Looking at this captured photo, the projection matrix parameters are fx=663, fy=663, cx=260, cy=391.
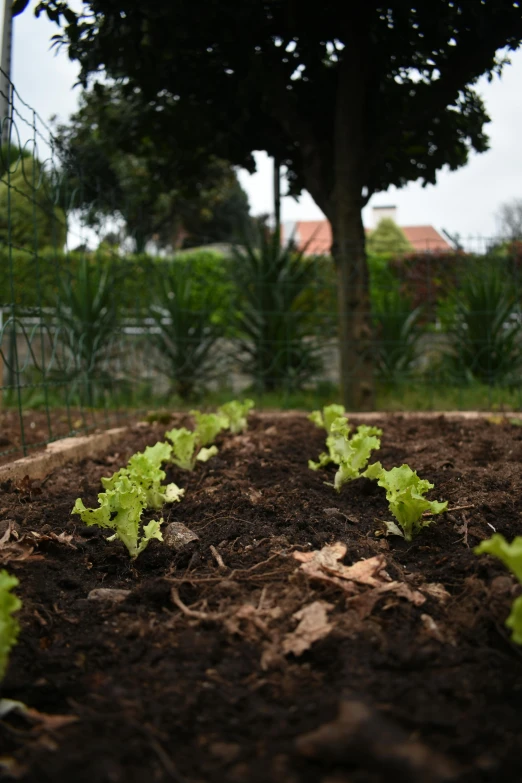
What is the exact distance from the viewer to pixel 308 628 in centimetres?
141

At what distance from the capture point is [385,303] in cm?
735

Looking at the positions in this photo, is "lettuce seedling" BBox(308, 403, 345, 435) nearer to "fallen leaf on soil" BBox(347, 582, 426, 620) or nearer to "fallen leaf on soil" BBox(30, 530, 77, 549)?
"fallen leaf on soil" BBox(30, 530, 77, 549)

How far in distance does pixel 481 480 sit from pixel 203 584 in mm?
1341

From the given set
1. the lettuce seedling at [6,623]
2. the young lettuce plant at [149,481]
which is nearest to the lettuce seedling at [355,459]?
the young lettuce plant at [149,481]

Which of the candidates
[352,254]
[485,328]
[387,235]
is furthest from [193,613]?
[387,235]

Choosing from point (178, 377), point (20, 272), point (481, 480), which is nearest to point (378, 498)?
point (481, 480)

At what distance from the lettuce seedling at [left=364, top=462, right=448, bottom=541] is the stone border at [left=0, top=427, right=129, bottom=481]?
152 cm

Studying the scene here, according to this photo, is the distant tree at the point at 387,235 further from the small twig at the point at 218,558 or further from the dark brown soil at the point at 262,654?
the small twig at the point at 218,558

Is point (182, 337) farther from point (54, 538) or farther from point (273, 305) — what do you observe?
point (54, 538)

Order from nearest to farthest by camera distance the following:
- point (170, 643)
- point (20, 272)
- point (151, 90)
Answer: point (170, 643)
point (151, 90)
point (20, 272)

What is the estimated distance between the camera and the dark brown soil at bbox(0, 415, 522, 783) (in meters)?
0.99

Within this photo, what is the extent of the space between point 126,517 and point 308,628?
2.46ft

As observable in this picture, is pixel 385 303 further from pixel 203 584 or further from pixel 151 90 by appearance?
pixel 203 584

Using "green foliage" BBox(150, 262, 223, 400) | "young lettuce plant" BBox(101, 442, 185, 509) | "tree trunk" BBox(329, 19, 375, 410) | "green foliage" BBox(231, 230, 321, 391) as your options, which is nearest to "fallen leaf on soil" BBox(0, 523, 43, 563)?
"young lettuce plant" BBox(101, 442, 185, 509)
